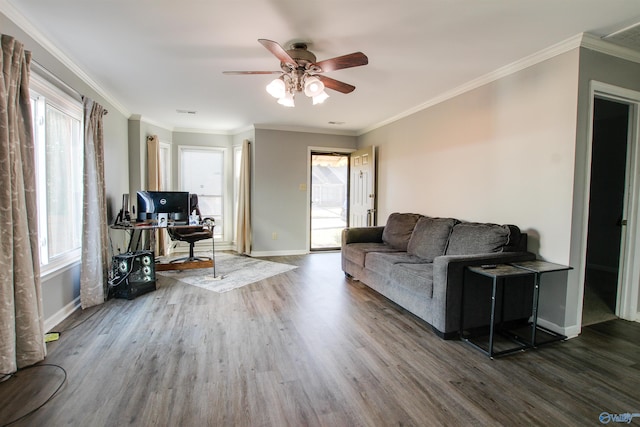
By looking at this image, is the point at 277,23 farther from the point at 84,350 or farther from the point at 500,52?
the point at 84,350

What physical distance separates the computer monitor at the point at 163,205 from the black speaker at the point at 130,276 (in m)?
0.74

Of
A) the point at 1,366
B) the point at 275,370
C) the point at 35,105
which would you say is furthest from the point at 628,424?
the point at 35,105

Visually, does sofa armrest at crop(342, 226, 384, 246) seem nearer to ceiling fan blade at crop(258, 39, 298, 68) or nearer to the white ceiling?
the white ceiling

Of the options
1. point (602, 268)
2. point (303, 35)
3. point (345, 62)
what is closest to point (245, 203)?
point (303, 35)

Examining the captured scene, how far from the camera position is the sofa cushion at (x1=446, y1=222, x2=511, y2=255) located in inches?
105

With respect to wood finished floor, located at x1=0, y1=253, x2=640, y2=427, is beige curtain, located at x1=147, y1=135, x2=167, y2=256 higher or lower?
higher

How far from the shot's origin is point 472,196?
11.0 feet

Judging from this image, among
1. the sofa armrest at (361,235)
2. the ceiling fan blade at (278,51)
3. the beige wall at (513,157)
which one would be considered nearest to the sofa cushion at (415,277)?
the beige wall at (513,157)

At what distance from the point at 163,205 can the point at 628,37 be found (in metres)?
5.00

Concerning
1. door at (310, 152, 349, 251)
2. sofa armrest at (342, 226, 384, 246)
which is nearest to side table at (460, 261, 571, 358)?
sofa armrest at (342, 226, 384, 246)

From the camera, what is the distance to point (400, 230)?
4031 millimetres

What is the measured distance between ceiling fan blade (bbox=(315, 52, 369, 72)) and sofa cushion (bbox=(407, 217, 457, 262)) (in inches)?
78.8

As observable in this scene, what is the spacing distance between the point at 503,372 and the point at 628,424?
0.59 meters

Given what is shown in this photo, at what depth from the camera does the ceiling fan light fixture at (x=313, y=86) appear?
7.81 ft
